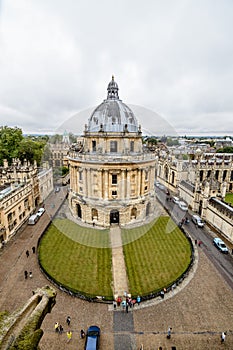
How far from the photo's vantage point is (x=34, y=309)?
679cm

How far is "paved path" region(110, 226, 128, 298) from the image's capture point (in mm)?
21281

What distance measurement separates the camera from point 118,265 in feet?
81.4

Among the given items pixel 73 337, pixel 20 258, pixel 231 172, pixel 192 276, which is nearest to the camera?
pixel 73 337

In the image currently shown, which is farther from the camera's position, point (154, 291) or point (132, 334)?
point (154, 291)

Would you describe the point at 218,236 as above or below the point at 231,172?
below

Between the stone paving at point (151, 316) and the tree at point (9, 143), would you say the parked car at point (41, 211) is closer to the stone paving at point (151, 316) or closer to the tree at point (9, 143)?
the stone paving at point (151, 316)

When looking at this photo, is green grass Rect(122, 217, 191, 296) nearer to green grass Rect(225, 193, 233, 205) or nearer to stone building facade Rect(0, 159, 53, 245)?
stone building facade Rect(0, 159, 53, 245)

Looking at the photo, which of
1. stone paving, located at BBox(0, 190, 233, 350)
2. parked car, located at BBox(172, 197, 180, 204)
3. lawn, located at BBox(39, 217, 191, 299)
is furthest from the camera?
parked car, located at BBox(172, 197, 180, 204)

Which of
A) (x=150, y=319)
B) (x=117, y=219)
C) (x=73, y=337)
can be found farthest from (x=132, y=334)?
(x=117, y=219)

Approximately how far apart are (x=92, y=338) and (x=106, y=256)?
11.0 m

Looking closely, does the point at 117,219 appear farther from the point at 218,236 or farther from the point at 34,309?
the point at 34,309

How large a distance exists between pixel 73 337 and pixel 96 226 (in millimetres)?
18852

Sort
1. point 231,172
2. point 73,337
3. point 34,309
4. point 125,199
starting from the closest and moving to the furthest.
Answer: point 34,309 < point 73,337 < point 125,199 < point 231,172

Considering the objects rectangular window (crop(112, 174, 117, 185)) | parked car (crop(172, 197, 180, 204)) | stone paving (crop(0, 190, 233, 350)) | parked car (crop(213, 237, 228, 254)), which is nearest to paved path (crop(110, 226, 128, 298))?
stone paving (crop(0, 190, 233, 350))
